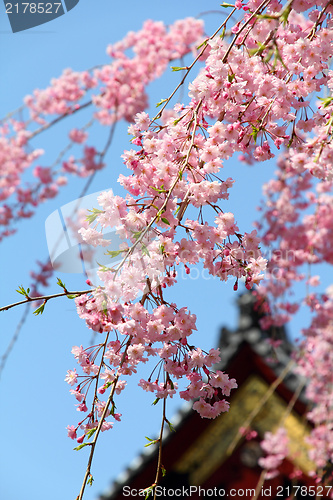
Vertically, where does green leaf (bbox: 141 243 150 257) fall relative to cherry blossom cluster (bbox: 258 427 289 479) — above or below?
below

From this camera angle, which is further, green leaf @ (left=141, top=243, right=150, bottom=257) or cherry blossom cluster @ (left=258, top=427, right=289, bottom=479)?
cherry blossom cluster @ (left=258, top=427, right=289, bottom=479)

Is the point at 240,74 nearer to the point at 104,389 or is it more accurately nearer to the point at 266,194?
the point at 104,389

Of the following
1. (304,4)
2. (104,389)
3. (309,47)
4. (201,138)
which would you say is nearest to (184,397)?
(104,389)

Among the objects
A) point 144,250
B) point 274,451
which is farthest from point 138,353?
point 274,451

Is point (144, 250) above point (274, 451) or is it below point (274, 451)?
below

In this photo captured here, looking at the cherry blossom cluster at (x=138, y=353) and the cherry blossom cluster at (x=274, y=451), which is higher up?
the cherry blossom cluster at (x=274, y=451)

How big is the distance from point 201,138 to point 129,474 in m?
6.32

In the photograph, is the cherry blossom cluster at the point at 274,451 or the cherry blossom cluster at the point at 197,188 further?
the cherry blossom cluster at the point at 274,451

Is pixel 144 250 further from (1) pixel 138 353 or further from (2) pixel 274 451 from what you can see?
(2) pixel 274 451

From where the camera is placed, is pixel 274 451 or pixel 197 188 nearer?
pixel 197 188

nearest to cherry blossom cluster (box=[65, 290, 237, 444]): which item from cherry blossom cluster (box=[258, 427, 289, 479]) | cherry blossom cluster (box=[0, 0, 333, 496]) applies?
cherry blossom cluster (box=[0, 0, 333, 496])

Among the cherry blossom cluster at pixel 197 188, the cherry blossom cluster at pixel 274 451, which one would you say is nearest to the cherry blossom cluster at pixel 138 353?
the cherry blossom cluster at pixel 197 188

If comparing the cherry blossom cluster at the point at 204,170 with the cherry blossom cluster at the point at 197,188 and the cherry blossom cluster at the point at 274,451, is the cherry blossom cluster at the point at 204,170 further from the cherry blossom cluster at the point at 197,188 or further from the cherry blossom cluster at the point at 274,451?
the cherry blossom cluster at the point at 274,451

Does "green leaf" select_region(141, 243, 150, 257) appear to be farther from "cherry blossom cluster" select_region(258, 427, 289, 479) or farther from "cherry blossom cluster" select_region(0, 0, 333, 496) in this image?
"cherry blossom cluster" select_region(258, 427, 289, 479)
